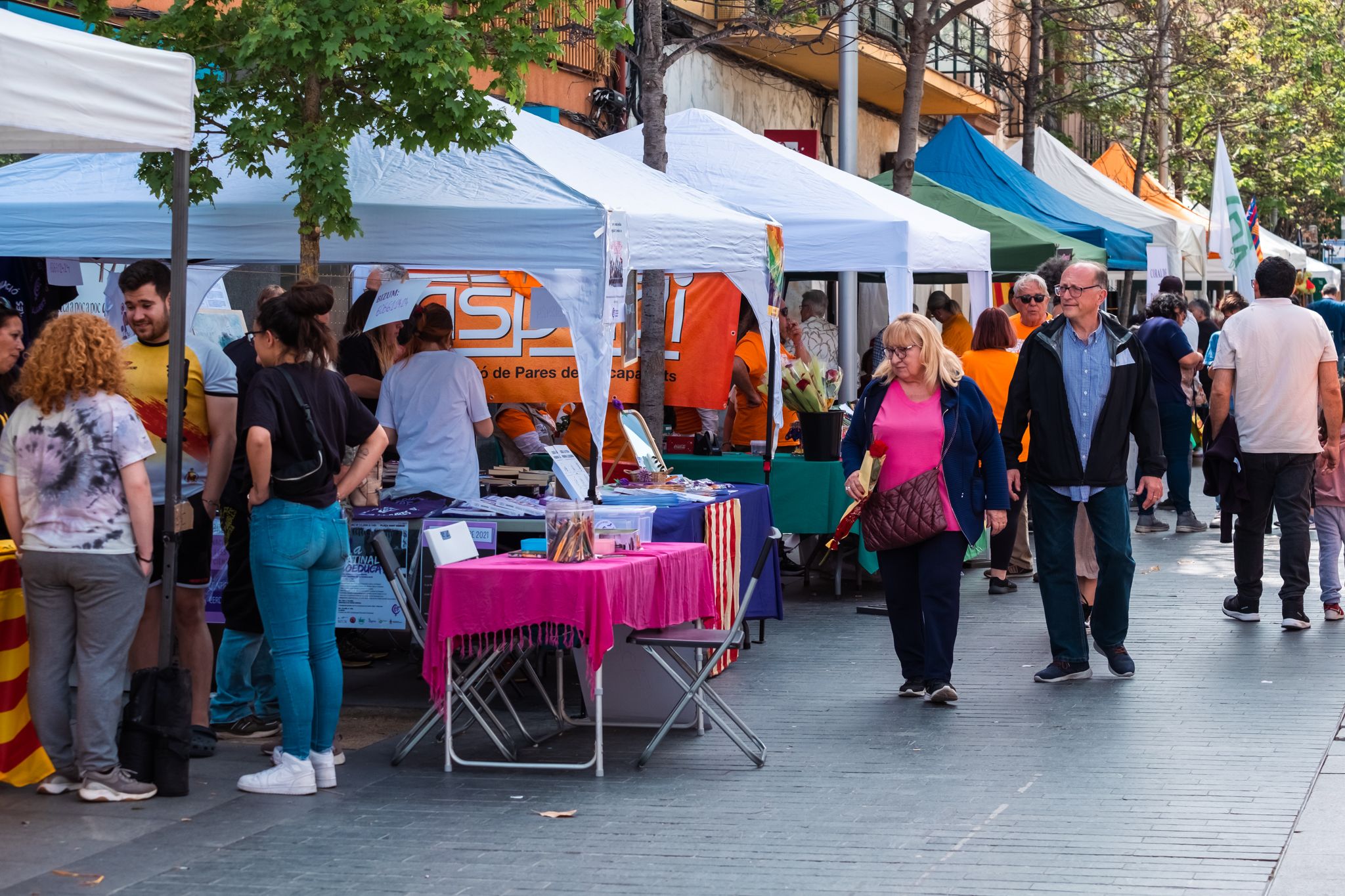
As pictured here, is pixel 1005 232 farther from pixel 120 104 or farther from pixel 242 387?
pixel 120 104

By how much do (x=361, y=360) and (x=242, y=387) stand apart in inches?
82.5

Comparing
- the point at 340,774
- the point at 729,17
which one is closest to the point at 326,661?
the point at 340,774

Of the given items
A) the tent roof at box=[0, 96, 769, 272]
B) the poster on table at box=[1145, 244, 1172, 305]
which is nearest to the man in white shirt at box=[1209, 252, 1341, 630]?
the tent roof at box=[0, 96, 769, 272]

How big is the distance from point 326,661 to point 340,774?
1.77ft

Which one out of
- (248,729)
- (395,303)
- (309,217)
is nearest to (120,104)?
(309,217)

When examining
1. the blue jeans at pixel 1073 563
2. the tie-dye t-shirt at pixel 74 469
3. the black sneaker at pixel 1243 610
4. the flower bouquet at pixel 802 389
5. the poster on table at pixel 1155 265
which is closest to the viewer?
the tie-dye t-shirt at pixel 74 469

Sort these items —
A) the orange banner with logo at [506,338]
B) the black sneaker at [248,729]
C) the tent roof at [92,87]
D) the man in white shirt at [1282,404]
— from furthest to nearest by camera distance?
the orange banner with logo at [506,338]
the man in white shirt at [1282,404]
the black sneaker at [248,729]
the tent roof at [92,87]

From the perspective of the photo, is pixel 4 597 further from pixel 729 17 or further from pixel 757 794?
pixel 729 17

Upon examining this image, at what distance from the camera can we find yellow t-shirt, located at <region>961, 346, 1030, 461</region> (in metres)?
11.1

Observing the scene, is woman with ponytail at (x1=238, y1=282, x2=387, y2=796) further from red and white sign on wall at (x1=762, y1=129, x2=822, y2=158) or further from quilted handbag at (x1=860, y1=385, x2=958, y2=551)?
red and white sign on wall at (x1=762, y1=129, x2=822, y2=158)

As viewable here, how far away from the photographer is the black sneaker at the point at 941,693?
323 inches

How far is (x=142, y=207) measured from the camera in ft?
28.6

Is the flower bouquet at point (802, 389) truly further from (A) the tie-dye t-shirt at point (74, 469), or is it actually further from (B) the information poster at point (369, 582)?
(A) the tie-dye t-shirt at point (74, 469)

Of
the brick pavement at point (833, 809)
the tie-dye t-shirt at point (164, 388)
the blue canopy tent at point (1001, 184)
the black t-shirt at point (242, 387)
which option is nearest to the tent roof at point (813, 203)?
the brick pavement at point (833, 809)
